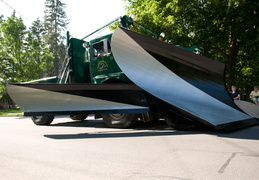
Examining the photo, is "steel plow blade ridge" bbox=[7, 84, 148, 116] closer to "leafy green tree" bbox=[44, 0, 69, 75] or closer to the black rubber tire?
the black rubber tire

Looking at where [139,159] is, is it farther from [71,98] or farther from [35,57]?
[35,57]

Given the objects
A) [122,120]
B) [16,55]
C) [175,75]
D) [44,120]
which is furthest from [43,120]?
[16,55]

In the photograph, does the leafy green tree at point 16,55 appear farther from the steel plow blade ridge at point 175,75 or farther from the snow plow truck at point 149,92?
the steel plow blade ridge at point 175,75

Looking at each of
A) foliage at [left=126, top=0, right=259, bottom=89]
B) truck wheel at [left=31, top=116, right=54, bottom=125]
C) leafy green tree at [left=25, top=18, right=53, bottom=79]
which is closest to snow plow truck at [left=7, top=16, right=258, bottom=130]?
truck wheel at [left=31, top=116, right=54, bottom=125]

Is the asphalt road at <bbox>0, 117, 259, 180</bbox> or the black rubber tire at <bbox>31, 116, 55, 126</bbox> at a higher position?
the asphalt road at <bbox>0, 117, 259, 180</bbox>

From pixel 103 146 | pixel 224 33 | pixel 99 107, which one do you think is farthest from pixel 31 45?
pixel 103 146

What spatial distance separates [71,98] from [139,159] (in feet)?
10.5

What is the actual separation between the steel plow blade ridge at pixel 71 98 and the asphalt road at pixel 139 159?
120cm

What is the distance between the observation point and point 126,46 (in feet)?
18.0

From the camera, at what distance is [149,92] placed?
5273 millimetres

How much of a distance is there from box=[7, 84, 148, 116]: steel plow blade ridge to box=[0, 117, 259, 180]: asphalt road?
120 cm

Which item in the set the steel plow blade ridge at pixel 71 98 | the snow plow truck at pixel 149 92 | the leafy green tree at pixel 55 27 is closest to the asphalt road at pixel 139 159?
the snow plow truck at pixel 149 92

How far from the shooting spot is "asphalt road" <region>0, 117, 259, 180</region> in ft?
8.50

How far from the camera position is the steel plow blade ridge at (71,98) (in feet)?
18.5
